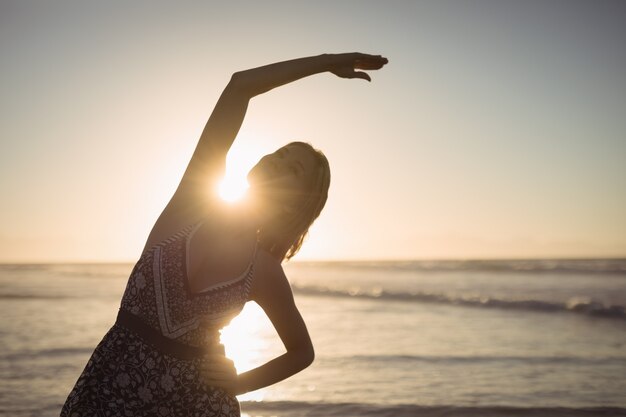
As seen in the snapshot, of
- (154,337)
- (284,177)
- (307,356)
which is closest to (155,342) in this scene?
(154,337)

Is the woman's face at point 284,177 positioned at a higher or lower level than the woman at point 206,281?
higher

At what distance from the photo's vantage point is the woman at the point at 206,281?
5.96ft

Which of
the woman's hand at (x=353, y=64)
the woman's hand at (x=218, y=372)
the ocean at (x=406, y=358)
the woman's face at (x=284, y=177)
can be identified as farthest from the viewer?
the ocean at (x=406, y=358)

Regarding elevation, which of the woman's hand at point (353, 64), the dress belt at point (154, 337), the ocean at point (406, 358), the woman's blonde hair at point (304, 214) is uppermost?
the woman's hand at point (353, 64)

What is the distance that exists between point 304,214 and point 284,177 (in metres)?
0.14

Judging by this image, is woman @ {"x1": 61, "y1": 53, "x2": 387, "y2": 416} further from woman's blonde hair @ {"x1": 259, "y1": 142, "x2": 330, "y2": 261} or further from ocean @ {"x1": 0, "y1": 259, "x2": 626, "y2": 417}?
ocean @ {"x1": 0, "y1": 259, "x2": 626, "y2": 417}

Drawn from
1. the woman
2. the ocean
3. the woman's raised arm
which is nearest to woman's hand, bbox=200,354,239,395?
the woman

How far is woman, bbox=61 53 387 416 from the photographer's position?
1815 millimetres

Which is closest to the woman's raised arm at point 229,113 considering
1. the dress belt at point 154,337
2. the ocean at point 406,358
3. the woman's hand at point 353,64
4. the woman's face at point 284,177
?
the woman's hand at point 353,64

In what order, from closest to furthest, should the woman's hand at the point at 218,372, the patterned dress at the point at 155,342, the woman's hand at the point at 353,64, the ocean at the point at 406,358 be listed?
1. the patterned dress at the point at 155,342
2. the woman's hand at the point at 218,372
3. the woman's hand at the point at 353,64
4. the ocean at the point at 406,358

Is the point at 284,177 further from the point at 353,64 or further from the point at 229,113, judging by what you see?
the point at 353,64

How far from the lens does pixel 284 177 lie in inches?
85.3

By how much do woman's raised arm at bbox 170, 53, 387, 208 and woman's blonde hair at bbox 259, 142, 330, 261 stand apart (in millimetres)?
272

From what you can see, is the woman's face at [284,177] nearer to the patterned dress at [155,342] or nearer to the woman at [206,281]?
the woman at [206,281]
